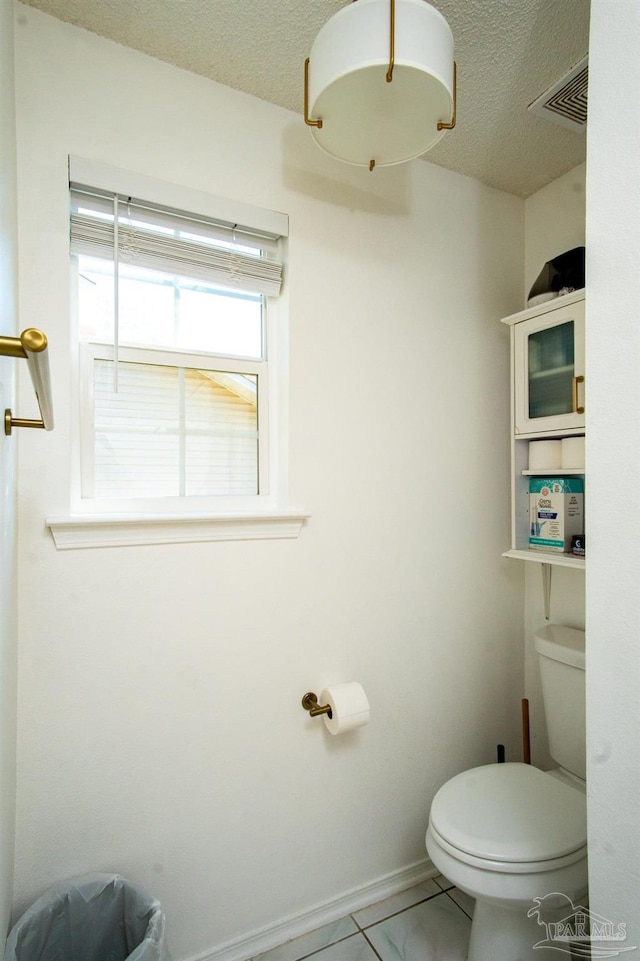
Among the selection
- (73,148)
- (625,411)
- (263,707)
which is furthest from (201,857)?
(73,148)

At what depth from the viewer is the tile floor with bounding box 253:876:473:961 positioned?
1.36 meters

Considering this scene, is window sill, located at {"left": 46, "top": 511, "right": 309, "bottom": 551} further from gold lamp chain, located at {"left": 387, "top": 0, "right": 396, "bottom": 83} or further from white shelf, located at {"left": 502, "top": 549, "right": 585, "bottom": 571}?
gold lamp chain, located at {"left": 387, "top": 0, "right": 396, "bottom": 83}

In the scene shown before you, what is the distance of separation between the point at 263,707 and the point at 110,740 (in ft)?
1.33

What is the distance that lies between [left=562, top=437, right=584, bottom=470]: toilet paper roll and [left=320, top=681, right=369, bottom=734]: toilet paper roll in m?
0.97

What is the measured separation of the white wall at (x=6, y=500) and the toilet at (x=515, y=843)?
3.29 feet

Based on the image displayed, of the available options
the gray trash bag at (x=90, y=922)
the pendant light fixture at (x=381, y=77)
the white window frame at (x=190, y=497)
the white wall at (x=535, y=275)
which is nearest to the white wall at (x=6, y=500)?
the gray trash bag at (x=90, y=922)

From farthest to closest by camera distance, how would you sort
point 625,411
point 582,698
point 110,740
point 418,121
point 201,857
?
point 582,698
point 201,857
point 110,740
point 418,121
point 625,411

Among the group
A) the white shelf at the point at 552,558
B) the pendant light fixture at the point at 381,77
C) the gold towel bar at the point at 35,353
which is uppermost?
the pendant light fixture at the point at 381,77

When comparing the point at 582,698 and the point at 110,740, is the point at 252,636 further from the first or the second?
the point at 582,698

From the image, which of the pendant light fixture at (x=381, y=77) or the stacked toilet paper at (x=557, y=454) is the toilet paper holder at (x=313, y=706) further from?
the pendant light fixture at (x=381, y=77)

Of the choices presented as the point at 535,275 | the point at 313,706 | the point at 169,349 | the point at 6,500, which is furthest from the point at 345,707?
the point at 535,275

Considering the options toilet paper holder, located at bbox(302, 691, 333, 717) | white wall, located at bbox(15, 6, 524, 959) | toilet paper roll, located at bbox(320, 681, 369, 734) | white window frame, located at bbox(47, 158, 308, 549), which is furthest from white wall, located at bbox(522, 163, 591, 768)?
white window frame, located at bbox(47, 158, 308, 549)

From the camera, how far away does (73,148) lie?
1165mm

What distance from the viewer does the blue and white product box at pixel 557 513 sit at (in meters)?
1.55
